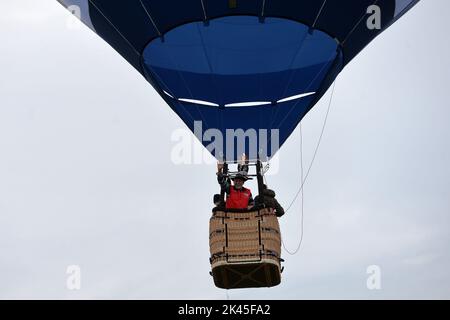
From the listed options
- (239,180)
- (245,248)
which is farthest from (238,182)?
(245,248)

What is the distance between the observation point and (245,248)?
6.99m

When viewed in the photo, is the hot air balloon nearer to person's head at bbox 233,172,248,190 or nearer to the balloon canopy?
the balloon canopy

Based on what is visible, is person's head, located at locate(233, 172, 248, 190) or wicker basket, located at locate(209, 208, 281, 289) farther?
person's head, located at locate(233, 172, 248, 190)

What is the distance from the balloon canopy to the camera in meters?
7.42

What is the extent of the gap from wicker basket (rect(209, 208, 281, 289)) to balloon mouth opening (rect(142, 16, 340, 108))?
161cm

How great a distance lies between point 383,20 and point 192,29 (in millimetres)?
1939

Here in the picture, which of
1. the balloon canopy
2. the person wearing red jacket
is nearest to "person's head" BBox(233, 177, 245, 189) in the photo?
the person wearing red jacket

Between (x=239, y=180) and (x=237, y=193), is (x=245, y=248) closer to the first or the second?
(x=237, y=193)

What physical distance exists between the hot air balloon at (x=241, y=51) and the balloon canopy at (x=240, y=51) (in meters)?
0.01

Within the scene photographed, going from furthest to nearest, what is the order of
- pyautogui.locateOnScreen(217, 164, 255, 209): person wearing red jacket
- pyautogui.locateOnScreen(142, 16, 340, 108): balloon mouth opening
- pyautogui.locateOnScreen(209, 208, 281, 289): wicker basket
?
pyautogui.locateOnScreen(142, 16, 340, 108): balloon mouth opening, pyautogui.locateOnScreen(217, 164, 255, 209): person wearing red jacket, pyautogui.locateOnScreen(209, 208, 281, 289): wicker basket

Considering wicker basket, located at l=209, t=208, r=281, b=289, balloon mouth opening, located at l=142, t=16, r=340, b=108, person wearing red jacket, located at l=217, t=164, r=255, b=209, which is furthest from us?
balloon mouth opening, located at l=142, t=16, r=340, b=108

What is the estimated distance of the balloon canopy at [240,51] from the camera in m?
7.42

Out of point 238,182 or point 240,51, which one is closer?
point 238,182

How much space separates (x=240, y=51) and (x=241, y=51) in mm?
10
